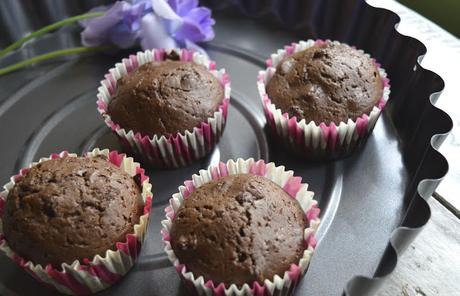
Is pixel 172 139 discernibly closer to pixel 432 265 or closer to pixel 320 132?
pixel 320 132

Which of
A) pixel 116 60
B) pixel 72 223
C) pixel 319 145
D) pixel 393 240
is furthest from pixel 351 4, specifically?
pixel 72 223

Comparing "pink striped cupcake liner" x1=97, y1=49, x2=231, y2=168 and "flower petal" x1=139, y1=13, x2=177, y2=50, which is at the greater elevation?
"flower petal" x1=139, y1=13, x2=177, y2=50

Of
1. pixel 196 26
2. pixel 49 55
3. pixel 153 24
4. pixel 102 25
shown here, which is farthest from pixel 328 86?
pixel 49 55

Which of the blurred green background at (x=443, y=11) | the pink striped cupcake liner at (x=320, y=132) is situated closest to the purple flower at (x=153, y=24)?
the pink striped cupcake liner at (x=320, y=132)

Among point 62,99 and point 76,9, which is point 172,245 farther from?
point 76,9

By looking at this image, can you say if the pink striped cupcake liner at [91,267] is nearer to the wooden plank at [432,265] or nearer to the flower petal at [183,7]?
the wooden plank at [432,265]

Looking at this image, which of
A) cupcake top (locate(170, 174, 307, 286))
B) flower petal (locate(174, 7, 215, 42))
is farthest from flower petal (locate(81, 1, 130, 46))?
cupcake top (locate(170, 174, 307, 286))

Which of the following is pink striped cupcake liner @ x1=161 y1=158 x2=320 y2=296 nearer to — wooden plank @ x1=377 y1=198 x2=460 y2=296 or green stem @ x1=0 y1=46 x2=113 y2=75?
wooden plank @ x1=377 y1=198 x2=460 y2=296
